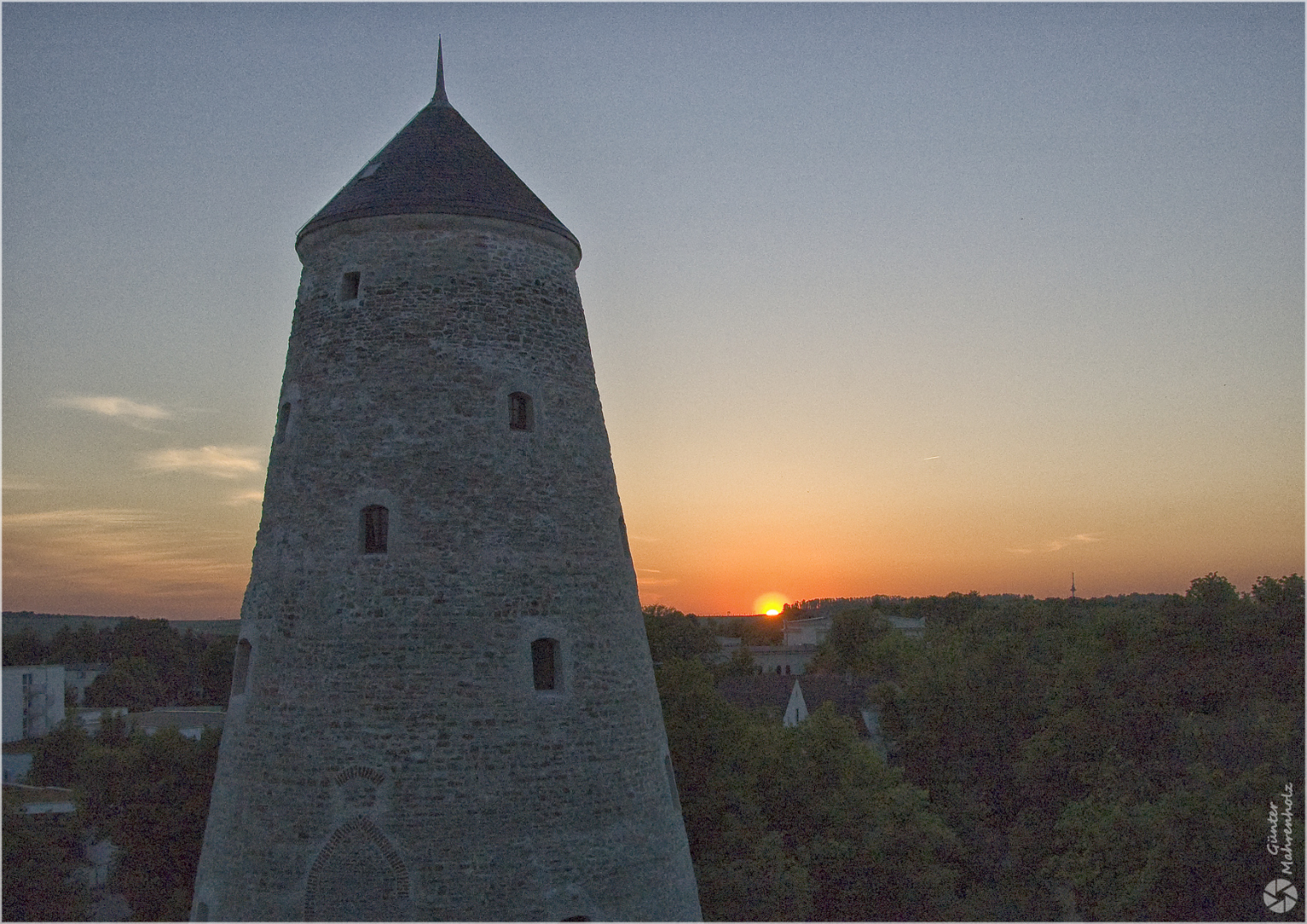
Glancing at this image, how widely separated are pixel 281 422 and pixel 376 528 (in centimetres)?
Result: 295

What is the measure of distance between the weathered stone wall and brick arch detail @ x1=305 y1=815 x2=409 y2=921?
3 cm

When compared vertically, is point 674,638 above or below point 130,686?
above

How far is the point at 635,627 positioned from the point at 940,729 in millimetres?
33420

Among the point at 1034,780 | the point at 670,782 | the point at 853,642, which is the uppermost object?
the point at 670,782

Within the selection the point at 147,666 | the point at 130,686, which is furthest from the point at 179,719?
the point at 147,666

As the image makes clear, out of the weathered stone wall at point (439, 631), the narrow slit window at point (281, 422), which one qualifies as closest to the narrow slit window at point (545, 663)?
the weathered stone wall at point (439, 631)

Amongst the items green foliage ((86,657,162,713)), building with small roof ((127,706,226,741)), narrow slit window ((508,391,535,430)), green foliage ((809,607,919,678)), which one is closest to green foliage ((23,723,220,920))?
narrow slit window ((508,391,535,430))

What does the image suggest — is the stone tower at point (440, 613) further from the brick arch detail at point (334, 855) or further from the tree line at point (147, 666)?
the tree line at point (147, 666)

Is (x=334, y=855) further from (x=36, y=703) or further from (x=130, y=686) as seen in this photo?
(x=130, y=686)

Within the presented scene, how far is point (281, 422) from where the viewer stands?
17.9 metres

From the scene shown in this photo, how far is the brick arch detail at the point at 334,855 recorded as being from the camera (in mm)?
14781

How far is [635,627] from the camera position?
57.7ft

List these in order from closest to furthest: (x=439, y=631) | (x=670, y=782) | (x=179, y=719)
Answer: (x=439, y=631)
(x=670, y=782)
(x=179, y=719)

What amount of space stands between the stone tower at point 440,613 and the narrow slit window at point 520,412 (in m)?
0.04
